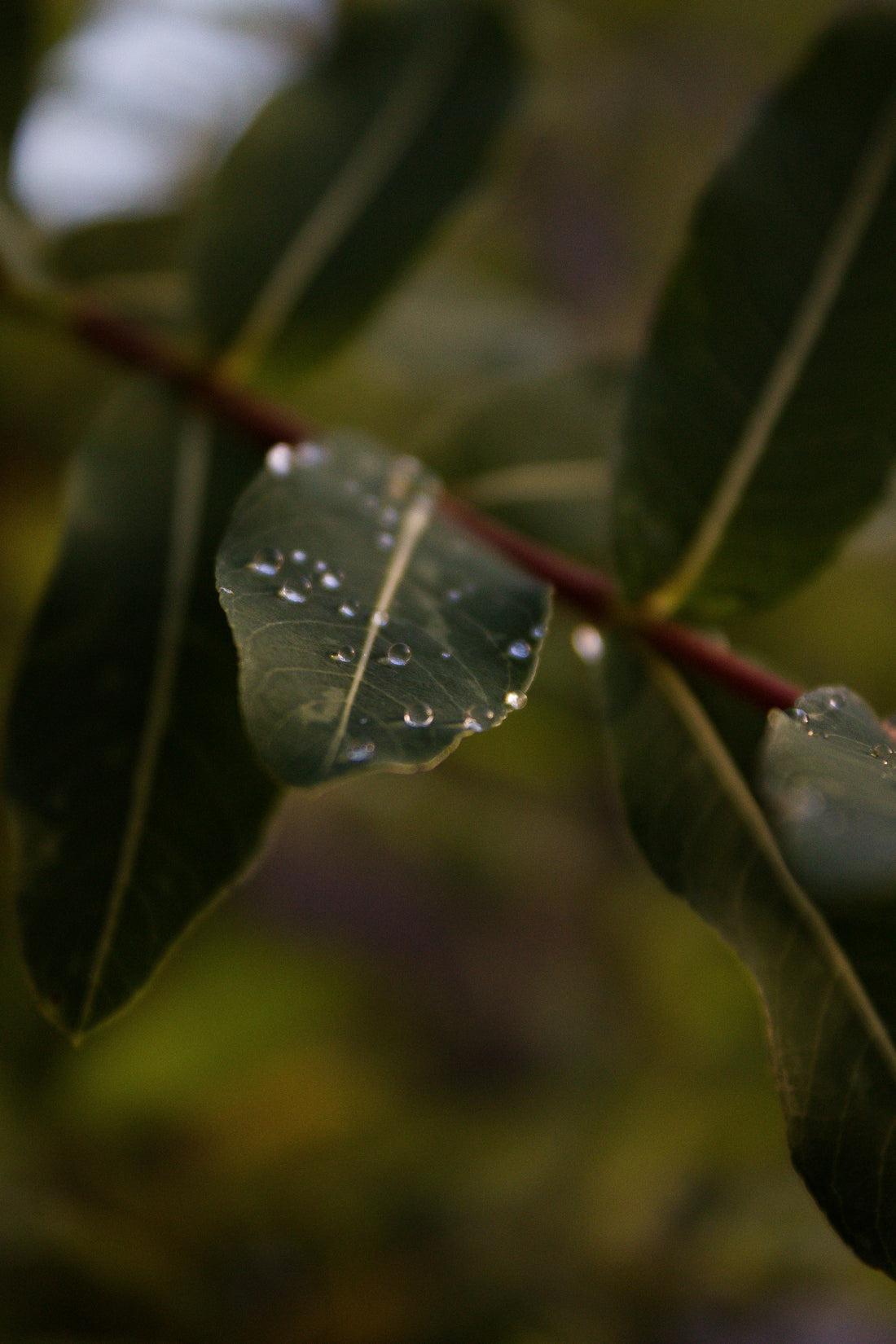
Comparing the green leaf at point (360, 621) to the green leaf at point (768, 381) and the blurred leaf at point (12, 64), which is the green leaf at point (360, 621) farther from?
the blurred leaf at point (12, 64)

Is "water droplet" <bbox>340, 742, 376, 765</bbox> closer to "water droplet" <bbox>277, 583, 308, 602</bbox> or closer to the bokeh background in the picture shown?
"water droplet" <bbox>277, 583, 308, 602</bbox>

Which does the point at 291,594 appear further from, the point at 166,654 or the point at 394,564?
the point at 166,654

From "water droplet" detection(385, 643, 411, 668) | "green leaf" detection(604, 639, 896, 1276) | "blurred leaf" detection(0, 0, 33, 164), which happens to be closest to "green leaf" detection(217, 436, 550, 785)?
"water droplet" detection(385, 643, 411, 668)

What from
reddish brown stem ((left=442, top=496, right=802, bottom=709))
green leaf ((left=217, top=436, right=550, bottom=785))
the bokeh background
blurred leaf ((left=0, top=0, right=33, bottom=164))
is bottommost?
the bokeh background

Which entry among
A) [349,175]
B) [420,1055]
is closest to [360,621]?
[349,175]

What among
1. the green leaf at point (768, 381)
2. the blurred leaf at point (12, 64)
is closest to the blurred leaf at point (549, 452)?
the green leaf at point (768, 381)

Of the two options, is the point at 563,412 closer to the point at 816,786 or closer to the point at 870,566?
the point at 816,786

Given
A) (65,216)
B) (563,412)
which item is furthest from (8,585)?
(563,412)
